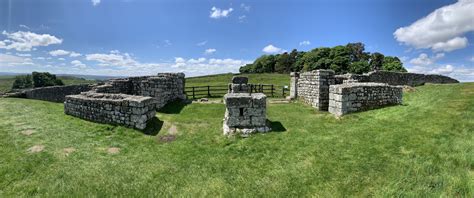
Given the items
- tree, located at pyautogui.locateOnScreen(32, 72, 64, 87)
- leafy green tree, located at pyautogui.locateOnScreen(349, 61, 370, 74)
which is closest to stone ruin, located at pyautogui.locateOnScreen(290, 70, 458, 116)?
leafy green tree, located at pyautogui.locateOnScreen(349, 61, 370, 74)

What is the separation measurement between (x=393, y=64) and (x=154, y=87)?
62488 millimetres

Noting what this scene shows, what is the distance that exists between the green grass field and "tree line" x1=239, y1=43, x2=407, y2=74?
53654 millimetres

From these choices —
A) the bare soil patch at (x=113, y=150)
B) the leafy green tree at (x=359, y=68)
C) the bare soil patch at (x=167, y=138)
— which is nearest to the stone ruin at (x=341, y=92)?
the bare soil patch at (x=167, y=138)

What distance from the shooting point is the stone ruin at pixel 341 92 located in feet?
38.0

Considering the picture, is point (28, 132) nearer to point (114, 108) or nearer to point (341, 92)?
point (114, 108)

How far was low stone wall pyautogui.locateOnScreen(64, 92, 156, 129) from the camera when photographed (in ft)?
35.4

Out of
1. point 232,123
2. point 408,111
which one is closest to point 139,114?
point 232,123

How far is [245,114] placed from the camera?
32.5 feet

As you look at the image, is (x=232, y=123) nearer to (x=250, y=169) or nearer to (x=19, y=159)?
(x=250, y=169)

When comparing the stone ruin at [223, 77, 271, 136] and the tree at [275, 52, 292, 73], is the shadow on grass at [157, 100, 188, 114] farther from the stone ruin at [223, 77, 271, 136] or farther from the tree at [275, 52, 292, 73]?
the tree at [275, 52, 292, 73]

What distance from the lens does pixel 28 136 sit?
967cm

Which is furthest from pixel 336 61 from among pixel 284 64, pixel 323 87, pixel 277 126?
pixel 277 126

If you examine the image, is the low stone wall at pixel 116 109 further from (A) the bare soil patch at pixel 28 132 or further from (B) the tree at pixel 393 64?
(B) the tree at pixel 393 64

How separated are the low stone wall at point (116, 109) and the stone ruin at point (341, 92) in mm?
8574
